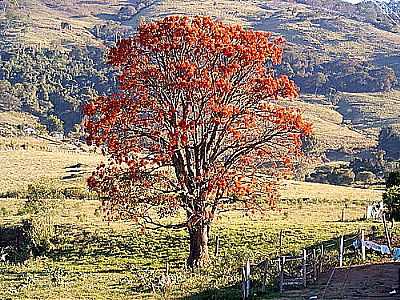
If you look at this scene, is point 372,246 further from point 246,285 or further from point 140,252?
point 140,252

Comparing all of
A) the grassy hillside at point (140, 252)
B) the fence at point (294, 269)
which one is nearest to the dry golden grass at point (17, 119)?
the grassy hillside at point (140, 252)

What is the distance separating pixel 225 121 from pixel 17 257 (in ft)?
55.0

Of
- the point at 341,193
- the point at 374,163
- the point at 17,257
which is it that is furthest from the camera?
the point at 374,163

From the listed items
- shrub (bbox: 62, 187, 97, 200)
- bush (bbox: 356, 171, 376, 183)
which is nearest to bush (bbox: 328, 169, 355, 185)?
bush (bbox: 356, 171, 376, 183)

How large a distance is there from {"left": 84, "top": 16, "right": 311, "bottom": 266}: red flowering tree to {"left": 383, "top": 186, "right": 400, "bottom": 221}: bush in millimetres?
4951

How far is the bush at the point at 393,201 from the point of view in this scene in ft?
96.3

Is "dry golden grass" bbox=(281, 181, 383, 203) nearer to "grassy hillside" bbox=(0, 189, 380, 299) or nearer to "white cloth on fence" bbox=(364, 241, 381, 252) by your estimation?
"grassy hillside" bbox=(0, 189, 380, 299)

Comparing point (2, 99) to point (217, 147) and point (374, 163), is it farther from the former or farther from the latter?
point (217, 147)

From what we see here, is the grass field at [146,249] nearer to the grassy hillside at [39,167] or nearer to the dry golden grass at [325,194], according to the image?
the dry golden grass at [325,194]

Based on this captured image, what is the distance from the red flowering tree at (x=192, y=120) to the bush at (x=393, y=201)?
16.2 feet

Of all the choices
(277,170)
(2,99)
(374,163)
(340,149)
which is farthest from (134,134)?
(2,99)

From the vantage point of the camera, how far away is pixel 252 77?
2789 centimetres

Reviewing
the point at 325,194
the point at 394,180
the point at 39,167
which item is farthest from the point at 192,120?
the point at 39,167

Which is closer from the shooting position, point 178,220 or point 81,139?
point 178,220
